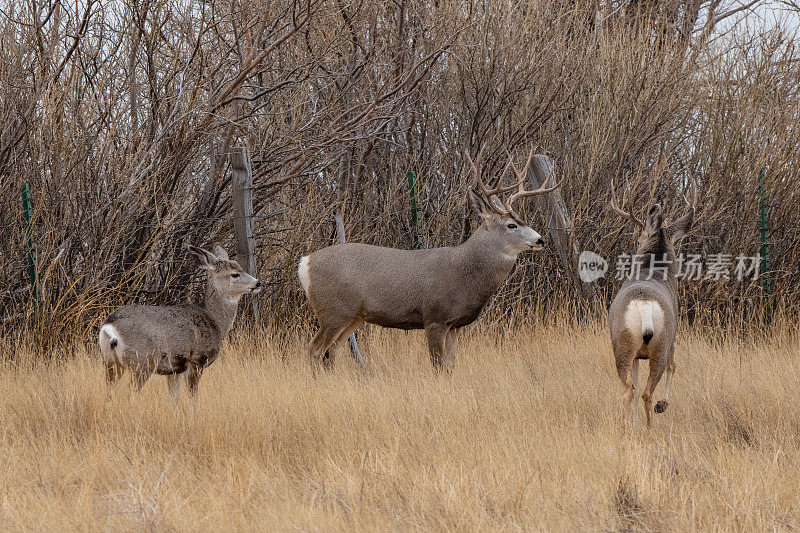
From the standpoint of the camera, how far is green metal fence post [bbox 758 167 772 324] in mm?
9484

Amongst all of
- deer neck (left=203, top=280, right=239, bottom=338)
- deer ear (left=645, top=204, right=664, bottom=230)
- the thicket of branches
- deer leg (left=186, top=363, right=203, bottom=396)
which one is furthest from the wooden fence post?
deer ear (left=645, top=204, right=664, bottom=230)

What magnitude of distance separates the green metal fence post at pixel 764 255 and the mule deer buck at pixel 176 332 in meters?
5.62

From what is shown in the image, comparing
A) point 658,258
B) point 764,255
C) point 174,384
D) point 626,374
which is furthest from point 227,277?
point 764,255

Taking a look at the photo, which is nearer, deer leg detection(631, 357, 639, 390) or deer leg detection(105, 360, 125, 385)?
deer leg detection(631, 357, 639, 390)

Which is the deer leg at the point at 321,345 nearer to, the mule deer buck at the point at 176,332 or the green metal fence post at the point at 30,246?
the mule deer buck at the point at 176,332

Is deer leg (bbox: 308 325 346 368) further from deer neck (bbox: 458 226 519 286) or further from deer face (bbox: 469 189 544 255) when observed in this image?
deer face (bbox: 469 189 544 255)

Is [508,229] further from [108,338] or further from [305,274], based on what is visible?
[108,338]

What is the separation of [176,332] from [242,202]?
2085 millimetres

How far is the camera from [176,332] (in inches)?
224

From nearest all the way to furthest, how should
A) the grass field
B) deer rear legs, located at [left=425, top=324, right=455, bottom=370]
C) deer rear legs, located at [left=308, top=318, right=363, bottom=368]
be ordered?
the grass field → deer rear legs, located at [left=425, top=324, right=455, bottom=370] → deer rear legs, located at [left=308, top=318, right=363, bottom=368]

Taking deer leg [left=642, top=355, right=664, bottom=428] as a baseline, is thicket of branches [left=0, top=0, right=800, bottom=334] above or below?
above

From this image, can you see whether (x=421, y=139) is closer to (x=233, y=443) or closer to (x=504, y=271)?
(x=504, y=271)

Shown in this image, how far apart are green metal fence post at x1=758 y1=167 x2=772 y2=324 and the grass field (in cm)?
260

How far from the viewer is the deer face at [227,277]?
6262 mm
